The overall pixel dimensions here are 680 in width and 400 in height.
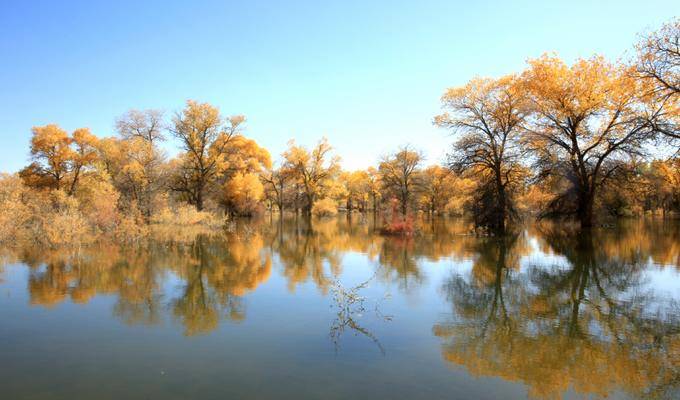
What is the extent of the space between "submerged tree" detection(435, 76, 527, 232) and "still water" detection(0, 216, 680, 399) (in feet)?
33.1

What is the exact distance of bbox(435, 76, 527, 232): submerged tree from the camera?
22.5 meters

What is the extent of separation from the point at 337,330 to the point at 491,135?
19555 mm

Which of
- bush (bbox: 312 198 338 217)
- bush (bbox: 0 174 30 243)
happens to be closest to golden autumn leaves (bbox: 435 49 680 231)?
bush (bbox: 0 174 30 243)

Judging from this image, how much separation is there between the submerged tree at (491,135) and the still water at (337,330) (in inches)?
397

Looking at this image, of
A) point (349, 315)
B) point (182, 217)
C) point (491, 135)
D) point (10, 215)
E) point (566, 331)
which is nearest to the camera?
point (566, 331)

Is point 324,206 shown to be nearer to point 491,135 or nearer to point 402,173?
point 402,173

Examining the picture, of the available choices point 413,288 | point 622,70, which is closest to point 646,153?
point 622,70

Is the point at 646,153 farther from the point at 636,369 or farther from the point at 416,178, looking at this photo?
the point at 416,178

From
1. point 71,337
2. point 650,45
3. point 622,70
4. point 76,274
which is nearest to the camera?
point 71,337

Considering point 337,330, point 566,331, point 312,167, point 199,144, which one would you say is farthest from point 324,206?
point 566,331

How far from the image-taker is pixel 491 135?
75.3 ft

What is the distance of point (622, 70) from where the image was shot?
69.7 feet

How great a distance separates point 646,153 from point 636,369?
22118 millimetres

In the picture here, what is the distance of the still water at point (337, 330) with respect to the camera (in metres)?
4.51
